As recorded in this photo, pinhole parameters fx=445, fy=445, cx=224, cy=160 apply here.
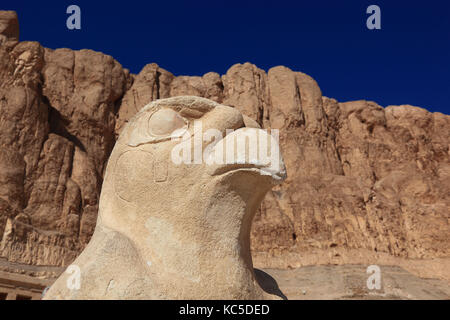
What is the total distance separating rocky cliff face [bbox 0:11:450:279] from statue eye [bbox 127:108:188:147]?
1560 centimetres

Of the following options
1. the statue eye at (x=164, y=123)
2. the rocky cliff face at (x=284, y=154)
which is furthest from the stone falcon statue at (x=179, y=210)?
the rocky cliff face at (x=284, y=154)

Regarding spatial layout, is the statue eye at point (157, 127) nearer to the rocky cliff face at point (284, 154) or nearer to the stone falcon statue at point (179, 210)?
the stone falcon statue at point (179, 210)

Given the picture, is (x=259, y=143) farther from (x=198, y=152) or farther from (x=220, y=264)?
(x=220, y=264)

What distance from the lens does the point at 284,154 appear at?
26.8 m

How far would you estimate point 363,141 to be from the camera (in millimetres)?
29875

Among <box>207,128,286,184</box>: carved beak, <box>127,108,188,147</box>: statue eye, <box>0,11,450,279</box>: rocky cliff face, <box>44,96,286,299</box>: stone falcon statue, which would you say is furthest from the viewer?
<box>0,11,450,279</box>: rocky cliff face

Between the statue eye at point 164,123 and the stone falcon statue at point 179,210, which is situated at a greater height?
the statue eye at point 164,123

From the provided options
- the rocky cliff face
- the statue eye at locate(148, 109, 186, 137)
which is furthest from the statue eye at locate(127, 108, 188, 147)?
the rocky cliff face

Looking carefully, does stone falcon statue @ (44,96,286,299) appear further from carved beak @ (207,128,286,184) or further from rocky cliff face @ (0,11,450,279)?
rocky cliff face @ (0,11,450,279)

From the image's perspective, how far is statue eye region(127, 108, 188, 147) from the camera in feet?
9.09

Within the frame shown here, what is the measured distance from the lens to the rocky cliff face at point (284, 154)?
63.1 feet

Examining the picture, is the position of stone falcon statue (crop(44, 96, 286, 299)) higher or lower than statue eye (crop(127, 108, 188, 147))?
lower

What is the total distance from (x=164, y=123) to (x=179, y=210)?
57 centimetres

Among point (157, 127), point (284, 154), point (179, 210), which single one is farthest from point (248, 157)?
point (284, 154)
